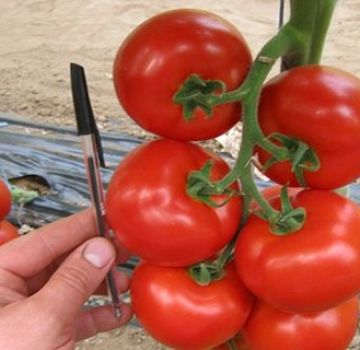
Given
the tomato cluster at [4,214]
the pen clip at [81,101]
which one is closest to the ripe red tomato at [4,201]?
the tomato cluster at [4,214]

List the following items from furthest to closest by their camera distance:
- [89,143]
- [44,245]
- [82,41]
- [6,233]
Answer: [82,41]
[6,233]
[44,245]
[89,143]

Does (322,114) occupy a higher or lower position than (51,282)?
higher

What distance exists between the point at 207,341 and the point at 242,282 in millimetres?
66

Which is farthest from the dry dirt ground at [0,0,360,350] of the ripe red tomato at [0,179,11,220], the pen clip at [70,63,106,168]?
the pen clip at [70,63,106,168]

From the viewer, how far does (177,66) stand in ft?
2.02

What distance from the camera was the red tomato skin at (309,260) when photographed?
615 millimetres

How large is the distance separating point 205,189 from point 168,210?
39mm

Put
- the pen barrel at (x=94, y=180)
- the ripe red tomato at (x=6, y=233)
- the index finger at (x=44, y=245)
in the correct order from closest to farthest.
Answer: the pen barrel at (x=94, y=180) < the index finger at (x=44, y=245) < the ripe red tomato at (x=6, y=233)

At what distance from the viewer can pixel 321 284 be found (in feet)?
2.02

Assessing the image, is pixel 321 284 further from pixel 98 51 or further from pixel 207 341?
pixel 98 51

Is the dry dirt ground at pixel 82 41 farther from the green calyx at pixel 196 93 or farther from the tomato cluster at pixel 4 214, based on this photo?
the green calyx at pixel 196 93

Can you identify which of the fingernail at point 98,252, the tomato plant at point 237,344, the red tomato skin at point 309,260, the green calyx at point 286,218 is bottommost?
the tomato plant at point 237,344

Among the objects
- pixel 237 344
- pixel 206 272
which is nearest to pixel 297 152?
pixel 206 272

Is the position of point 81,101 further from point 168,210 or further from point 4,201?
point 4,201
